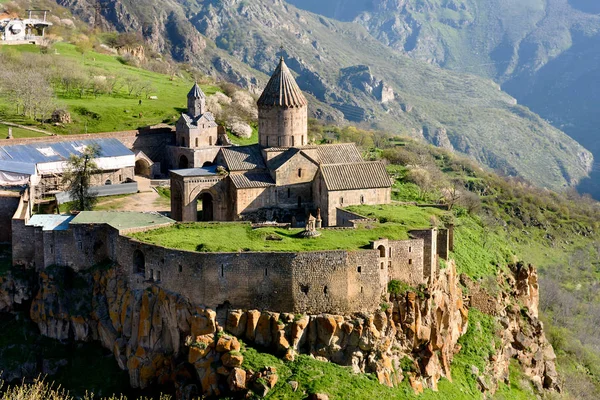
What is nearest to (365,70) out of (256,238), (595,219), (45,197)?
(595,219)

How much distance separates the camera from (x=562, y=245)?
307 ft

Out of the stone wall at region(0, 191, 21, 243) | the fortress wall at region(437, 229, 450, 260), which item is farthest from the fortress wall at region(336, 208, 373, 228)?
the stone wall at region(0, 191, 21, 243)

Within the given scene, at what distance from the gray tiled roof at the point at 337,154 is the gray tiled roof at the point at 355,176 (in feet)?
6.51

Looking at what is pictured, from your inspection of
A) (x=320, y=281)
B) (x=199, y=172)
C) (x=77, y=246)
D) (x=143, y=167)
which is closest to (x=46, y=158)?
(x=143, y=167)

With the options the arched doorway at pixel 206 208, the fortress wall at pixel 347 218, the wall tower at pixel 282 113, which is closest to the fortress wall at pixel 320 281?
the fortress wall at pixel 347 218

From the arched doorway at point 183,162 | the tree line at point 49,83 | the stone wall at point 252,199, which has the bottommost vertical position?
the stone wall at point 252,199

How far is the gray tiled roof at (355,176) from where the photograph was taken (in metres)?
52.2

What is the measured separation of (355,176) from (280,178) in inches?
167

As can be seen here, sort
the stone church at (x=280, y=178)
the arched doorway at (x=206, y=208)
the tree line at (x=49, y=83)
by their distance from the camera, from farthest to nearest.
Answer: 1. the tree line at (x=49, y=83)
2. the arched doorway at (x=206, y=208)
3. the stone church at (x=280, y=178)

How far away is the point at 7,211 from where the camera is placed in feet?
171

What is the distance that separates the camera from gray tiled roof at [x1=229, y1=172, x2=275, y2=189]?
53.4 meters

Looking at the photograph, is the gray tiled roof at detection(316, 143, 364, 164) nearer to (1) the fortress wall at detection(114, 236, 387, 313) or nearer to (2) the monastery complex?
(2) the monastery complex

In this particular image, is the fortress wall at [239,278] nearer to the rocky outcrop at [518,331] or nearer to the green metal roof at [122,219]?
the green metal roof at [122,219]

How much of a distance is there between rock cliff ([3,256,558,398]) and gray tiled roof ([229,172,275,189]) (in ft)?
33.0
